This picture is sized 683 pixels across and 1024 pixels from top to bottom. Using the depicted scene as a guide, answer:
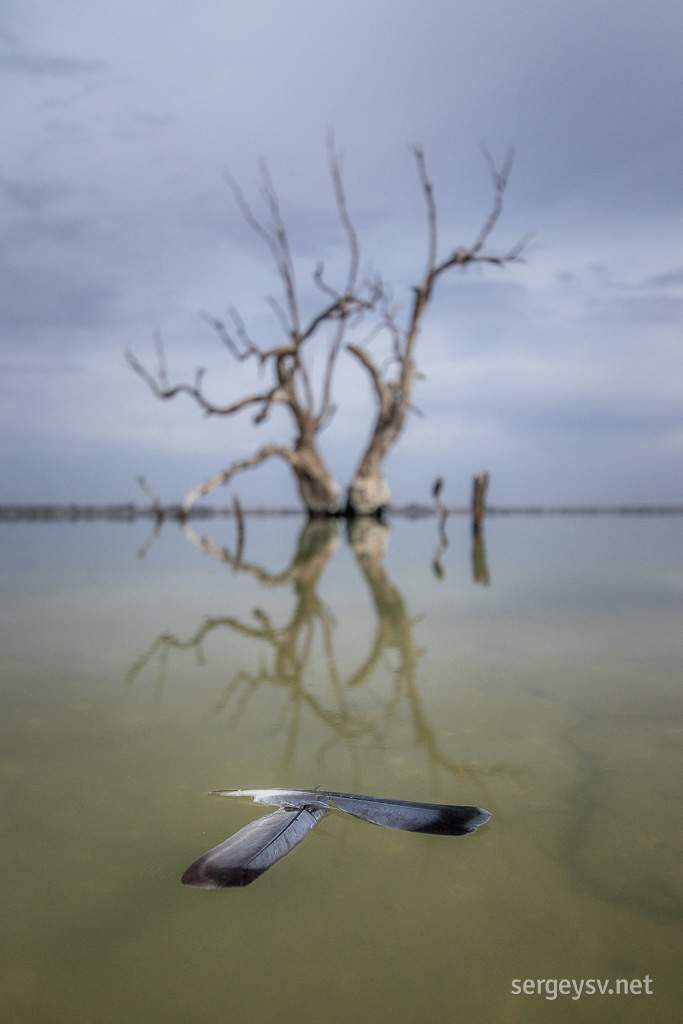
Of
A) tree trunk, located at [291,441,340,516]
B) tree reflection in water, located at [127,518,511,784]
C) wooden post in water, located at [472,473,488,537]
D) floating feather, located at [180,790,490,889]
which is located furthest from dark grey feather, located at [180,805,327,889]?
tree trunk, located at [291,441,340,516]

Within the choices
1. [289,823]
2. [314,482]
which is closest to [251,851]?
[289,823]

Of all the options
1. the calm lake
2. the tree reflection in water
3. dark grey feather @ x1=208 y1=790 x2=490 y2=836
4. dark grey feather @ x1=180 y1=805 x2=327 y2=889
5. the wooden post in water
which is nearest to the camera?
the calm lake

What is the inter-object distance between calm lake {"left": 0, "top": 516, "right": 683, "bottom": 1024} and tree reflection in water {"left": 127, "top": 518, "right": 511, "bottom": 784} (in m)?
0.01

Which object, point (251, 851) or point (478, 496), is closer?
point (251, 851)

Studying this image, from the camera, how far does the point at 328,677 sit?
269 centimetres

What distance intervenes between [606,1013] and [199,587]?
493 cm

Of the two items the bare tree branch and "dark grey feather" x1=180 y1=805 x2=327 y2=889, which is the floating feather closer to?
"dark grey feather" x1=180 y1=805 x2=327 y2=889

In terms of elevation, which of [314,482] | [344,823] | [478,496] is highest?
[314,482]

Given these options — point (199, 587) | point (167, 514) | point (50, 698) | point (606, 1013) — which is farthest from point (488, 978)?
point (167, 514)

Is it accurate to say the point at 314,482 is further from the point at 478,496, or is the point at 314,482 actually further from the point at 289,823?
the point at 289,823

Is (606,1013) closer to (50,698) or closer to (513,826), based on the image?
(513,826)

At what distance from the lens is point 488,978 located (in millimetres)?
986

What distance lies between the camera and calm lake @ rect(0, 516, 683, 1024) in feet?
3.21

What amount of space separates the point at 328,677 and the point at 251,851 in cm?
142
